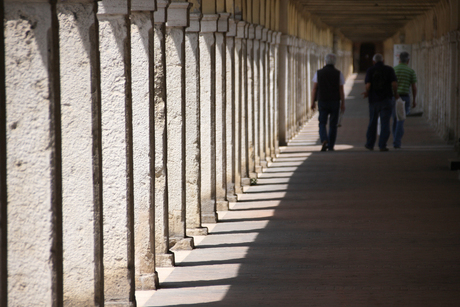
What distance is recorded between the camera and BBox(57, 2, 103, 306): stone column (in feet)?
14.9

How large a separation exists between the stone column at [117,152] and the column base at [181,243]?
7.12 ft

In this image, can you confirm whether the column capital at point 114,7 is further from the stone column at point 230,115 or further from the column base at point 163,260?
the stone column at point 230,115

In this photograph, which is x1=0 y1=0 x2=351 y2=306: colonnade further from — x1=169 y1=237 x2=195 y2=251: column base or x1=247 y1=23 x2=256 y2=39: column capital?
x1=247 y1=23 x2=256 y2=39: column capital

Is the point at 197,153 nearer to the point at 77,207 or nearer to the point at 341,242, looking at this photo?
the point at 341,242

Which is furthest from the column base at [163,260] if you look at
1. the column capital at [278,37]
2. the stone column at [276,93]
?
the column capital at [278,37]

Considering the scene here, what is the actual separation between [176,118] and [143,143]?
139cm

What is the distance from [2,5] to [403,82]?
45.2 feet

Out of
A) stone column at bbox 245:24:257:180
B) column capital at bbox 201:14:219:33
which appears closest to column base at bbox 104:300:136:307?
column capital at bbox 201:14:219:33

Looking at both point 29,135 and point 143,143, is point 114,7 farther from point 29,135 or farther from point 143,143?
point 29,135

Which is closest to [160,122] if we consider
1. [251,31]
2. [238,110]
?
[238,110]

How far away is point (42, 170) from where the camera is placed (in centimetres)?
402

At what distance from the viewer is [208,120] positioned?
916 cm

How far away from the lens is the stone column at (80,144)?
4.55 meters

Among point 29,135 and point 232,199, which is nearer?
point 29,135
